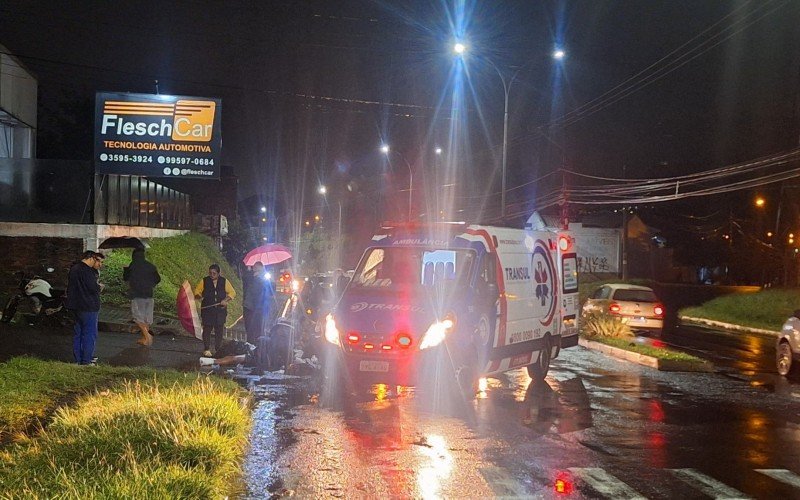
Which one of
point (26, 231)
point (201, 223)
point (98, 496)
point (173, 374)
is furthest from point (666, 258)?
point (98, 496)

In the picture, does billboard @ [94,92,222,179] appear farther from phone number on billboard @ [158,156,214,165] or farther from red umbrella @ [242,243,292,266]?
red umbrella @ [242,243,292,266]

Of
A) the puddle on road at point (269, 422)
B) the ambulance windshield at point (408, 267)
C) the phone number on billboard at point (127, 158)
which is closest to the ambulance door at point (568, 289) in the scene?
the ambulance windshield at point (408, 267)

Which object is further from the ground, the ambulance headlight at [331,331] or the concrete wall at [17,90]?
the concrete wall at [17,90]

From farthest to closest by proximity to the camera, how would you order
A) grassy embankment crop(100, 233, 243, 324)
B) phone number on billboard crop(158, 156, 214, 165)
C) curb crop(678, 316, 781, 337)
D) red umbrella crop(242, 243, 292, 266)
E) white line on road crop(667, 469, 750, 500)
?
curb crop(678, 316, 781, 337)
phone number on billboard crop(158, 156, 214, 165)
grassy embankment crop(100, 233, 243, 324)
red umbrella crop(242, 243, 292, 266)
white line on road crop(667, 469, 750, 500)

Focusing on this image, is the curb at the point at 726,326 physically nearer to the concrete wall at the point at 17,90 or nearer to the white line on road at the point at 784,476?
the white line on road at the point at 784,476

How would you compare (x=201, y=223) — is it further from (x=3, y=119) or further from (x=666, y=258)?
(x=666, y=258)

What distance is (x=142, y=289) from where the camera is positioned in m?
14.6

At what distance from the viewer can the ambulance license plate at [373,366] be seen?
32.1 feet

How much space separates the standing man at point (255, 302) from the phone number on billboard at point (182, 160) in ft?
33.6

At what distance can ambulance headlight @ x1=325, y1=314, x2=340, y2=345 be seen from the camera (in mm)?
10227

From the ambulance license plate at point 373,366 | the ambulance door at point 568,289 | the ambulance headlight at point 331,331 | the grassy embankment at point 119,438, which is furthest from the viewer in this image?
the ambulance door at point 568,289

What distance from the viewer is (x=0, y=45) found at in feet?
96.0

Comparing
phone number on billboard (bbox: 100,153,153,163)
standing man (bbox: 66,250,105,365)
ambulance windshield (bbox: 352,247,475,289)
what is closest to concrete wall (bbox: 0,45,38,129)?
phone number on billboard (bbox: 100,153,153,163)

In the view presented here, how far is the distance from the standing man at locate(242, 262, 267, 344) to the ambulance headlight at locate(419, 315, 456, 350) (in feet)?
17.4
